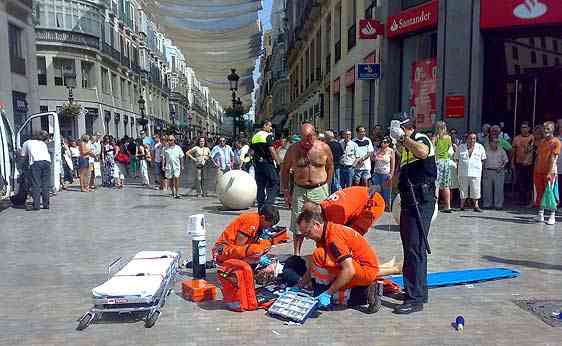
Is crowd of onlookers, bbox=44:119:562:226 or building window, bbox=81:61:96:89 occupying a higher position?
building window, bbox=81:61:96:89

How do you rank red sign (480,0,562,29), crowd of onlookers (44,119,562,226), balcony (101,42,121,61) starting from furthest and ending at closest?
balcony (101,42,121,61) → red sign (480,0,562,29) → crowd of onlookers (44,119,562,226)

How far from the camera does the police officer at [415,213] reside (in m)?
4.49

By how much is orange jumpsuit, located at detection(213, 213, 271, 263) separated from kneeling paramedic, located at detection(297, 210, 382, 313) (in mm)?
751

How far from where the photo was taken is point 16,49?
2359 cm

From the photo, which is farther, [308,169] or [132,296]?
[308,169]

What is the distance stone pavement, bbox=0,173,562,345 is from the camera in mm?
4008

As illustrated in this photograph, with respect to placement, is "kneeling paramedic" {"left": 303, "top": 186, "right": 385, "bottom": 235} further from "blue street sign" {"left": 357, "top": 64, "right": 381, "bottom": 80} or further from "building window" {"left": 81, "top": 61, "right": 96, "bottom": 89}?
"building window" {"left": 81, "top": 61, "right": 96, "bottom": 89}

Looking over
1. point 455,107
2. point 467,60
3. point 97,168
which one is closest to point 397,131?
point 455,107

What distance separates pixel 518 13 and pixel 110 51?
134 ft

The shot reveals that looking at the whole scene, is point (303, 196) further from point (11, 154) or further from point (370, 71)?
point (370, 71)

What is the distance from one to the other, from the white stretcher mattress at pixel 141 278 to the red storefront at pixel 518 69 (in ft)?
33.3

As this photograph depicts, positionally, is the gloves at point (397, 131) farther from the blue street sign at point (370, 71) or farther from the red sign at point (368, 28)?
the red sign at point (368, 28)

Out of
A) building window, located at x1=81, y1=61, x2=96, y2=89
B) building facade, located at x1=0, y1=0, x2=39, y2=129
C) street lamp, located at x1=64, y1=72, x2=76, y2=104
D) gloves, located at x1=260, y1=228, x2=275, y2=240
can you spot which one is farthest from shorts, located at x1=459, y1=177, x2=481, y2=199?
building window, located at x1=81, y1=61, x2=96, y2=89

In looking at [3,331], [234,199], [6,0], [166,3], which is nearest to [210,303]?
[3,331]
